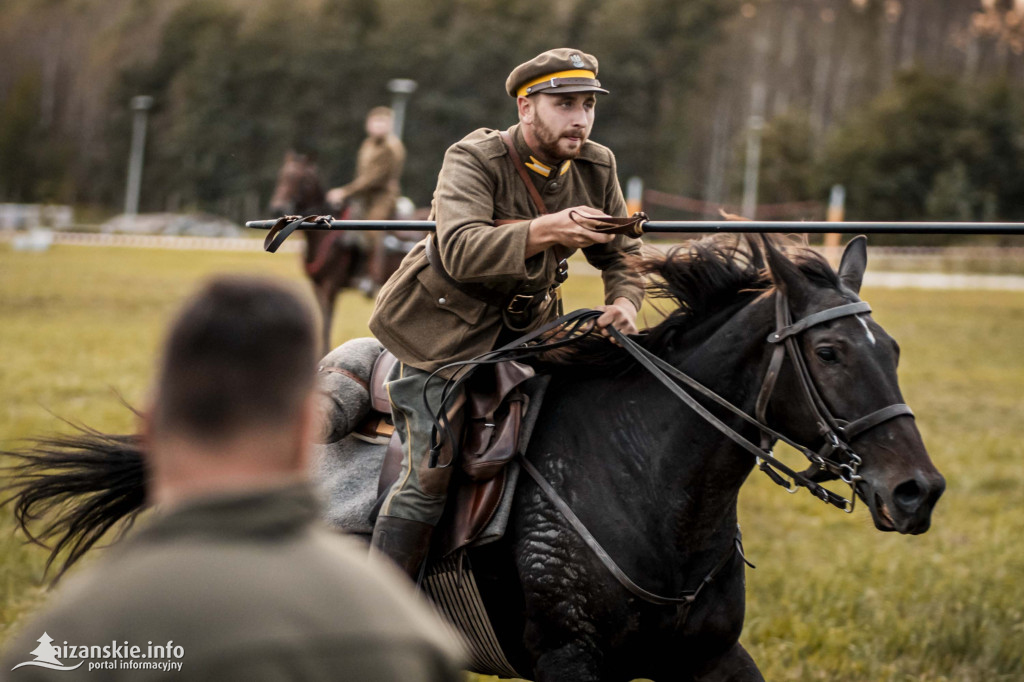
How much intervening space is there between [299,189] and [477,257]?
11.8 metres

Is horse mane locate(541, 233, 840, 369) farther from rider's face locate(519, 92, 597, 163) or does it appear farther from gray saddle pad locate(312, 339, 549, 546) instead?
rider's face locate(519, 92, 597, 163)

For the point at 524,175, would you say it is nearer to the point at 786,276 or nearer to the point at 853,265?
Result: the point at 786,276

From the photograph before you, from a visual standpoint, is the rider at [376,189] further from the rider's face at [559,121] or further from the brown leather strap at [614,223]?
the brown leather strap at [614,223]

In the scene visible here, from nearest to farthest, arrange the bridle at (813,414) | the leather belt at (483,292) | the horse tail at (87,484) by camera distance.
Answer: the bridle at (813,414)
the leather belt at (483,292)
the horse tail at (87,484)

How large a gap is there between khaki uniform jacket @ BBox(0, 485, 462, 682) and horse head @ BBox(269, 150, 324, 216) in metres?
13.4

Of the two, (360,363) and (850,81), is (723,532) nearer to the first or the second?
(360,363)

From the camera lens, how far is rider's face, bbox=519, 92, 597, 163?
3566 millimetres

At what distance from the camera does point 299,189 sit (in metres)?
14.7

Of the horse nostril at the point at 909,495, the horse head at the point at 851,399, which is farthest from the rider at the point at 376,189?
the horse nostril at the point at 909,495

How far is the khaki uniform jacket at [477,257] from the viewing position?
11.1 ft

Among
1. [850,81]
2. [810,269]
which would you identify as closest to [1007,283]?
[810,269]

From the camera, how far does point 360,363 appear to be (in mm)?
4047

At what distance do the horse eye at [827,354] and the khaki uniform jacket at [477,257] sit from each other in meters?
0.75

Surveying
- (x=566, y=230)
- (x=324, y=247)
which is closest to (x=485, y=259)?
(x=566, y=230)
